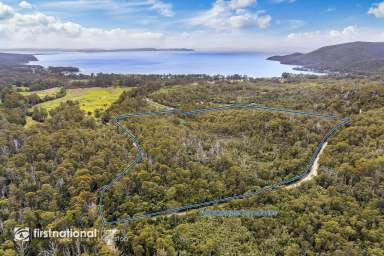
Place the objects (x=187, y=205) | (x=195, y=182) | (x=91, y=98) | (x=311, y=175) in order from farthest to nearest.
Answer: (x=91, y=98)
(x=311, y=175)
(x=195, y=182)
(x=187, y=205)

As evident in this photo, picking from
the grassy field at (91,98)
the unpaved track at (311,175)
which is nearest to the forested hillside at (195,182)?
Result: the unpaved track at (311,175)

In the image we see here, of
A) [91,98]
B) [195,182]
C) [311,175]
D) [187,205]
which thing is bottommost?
[187,205]

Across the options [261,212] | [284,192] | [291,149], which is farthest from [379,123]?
[261,212]

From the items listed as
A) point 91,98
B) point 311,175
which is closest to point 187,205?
point 311,175

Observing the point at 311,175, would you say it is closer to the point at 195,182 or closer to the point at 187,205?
the point at 195,182

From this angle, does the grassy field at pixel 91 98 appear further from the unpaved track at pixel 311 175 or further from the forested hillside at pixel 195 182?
the unpaved track at pixel 311 175

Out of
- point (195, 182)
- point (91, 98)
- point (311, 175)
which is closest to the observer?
point (195, 182)
